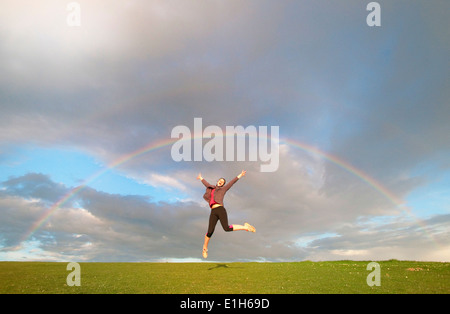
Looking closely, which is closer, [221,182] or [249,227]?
[221,182]

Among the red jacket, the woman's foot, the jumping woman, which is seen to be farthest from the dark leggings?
the woman's foot

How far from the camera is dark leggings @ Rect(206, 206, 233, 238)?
1622cm

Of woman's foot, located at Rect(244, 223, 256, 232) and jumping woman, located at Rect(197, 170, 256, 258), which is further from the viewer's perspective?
woman's foot, located at Rect(244, 223, 256, 232)

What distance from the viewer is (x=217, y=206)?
53.6ft

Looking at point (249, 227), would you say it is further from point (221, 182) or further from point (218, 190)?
point (221, 182)

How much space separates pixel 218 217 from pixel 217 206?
0.60 metres

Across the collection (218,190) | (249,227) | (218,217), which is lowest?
(249,227)

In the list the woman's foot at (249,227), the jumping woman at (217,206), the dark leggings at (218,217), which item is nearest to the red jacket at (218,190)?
the jumping woman at (217,206)

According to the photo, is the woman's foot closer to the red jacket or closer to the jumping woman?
the jumping woman

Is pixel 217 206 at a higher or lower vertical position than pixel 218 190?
lower

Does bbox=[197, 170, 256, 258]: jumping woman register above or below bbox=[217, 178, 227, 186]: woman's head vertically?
below

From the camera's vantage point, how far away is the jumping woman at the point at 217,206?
16.3 metres

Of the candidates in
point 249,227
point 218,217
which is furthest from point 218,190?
point 249,227
